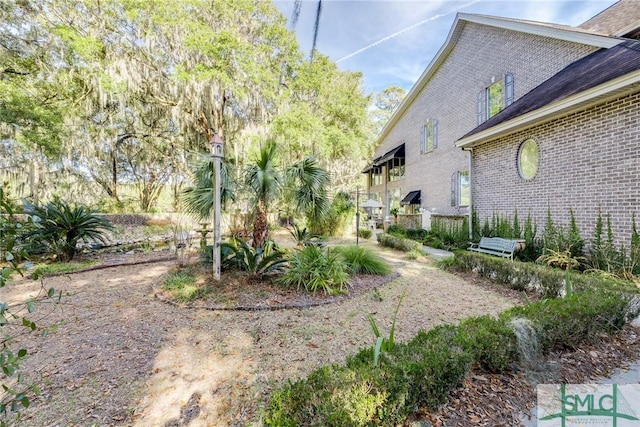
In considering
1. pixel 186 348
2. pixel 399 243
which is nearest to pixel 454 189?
pixel 399 243

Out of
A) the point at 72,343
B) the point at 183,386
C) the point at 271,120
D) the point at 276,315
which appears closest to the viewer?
the point at 183,386

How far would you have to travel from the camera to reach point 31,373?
2.79m

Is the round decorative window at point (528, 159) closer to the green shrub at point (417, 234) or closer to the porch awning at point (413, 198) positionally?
the green shrub at point (417, 234)

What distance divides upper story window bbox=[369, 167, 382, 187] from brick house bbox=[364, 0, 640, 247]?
3.51 metres

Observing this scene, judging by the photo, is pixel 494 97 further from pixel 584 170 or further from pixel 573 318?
pixel 573 318

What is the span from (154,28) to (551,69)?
14262mm

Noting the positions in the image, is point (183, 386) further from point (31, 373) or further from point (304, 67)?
point (304, 67)

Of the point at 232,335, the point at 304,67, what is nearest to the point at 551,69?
the point at 304,67

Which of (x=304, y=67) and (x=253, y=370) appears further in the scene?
(x=304, y=67)

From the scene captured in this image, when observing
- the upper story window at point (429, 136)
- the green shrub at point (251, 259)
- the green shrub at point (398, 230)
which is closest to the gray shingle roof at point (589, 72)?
the upper story window at point (429, 136)

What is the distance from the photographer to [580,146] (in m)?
5.98

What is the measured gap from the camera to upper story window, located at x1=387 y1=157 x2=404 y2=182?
753 inches

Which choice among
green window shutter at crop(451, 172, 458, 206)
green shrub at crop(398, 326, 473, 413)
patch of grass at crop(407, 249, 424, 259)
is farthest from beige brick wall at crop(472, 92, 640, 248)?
green shrub at crop(398, 326, 473, 413)

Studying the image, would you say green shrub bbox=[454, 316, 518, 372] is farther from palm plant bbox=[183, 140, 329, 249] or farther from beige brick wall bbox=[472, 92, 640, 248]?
beige brick wall bbox=[472, 92, 640, 248]
